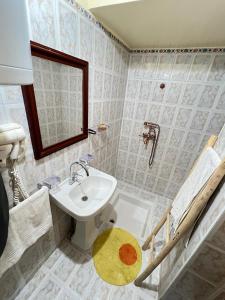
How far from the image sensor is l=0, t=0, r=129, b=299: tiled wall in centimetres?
75

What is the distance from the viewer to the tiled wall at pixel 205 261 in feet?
2.29

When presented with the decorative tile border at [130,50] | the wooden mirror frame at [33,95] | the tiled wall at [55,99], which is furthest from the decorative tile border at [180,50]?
the wooden mirror frame at [33,95]

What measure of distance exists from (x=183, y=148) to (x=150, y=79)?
0.96m

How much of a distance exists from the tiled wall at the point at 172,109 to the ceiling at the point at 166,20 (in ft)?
0.65

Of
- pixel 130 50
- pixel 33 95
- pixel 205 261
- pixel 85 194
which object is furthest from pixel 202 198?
pixel 130 50

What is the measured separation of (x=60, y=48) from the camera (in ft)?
2.89

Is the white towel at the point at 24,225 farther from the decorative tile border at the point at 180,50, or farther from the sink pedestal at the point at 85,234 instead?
the decorative tile border at the point at 180,50

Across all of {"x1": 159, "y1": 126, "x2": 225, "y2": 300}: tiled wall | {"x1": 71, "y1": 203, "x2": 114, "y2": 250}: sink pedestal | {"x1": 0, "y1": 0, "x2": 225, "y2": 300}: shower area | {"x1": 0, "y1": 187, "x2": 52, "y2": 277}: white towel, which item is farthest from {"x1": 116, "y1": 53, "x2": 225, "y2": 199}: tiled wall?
{"x1": 0, "y1": 187, "x2": 52, "y2": 277}: white towel

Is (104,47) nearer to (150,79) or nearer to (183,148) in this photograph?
(150,79)

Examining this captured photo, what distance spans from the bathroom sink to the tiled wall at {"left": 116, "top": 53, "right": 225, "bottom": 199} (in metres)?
0.95

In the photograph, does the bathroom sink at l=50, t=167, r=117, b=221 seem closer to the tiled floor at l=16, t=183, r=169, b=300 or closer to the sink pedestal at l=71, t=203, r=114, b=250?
the sink pedestal at l=71, t=203, r=114, b=250

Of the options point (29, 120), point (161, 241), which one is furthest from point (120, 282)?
A: point (29, 120)

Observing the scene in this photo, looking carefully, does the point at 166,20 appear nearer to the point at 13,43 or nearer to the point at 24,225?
the point at 13,43

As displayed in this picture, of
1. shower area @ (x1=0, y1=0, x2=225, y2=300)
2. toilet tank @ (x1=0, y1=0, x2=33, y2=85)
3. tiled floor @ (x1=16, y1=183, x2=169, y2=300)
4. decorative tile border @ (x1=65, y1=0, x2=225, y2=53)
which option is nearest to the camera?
Answer: toilet tank @ (x1=0, y1=0, x2=33, y2=85)
